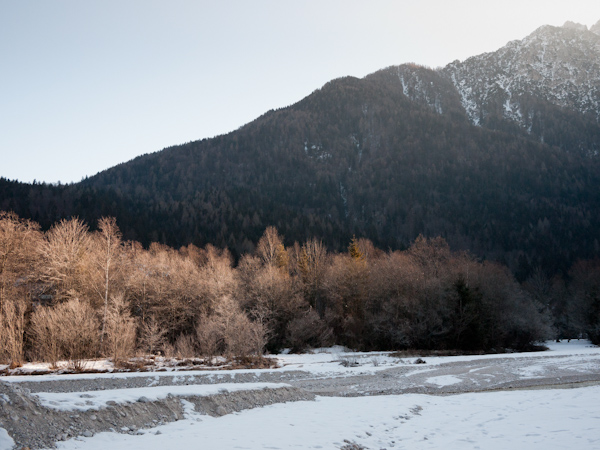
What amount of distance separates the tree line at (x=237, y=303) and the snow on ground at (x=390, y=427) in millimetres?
24161

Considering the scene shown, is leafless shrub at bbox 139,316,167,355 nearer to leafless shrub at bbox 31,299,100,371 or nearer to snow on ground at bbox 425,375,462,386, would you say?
leafless shrub at bbox 31,299,100,371

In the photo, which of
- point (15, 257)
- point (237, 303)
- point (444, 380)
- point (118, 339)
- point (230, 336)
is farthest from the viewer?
point (237, 303)

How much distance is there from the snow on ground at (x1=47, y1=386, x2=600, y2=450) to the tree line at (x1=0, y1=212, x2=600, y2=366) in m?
24.2

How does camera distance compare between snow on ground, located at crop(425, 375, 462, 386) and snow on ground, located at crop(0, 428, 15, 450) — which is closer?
snow on ground, located at crop(0, 428, 15, 450)

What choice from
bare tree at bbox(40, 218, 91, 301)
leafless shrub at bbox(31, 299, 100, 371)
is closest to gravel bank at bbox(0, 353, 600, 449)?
leafless shrub at bbox(31, 299, 100, 371)

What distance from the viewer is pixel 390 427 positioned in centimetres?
1191

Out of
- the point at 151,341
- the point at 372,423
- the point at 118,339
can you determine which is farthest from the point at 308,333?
the point at 372,423

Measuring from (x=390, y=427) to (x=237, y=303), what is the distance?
106ft

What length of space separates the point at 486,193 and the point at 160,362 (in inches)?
7105

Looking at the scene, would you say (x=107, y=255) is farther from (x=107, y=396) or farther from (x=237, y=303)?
(x=107, y=396)

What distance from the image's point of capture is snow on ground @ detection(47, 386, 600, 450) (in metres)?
8.84

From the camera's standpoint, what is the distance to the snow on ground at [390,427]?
8.84 metres

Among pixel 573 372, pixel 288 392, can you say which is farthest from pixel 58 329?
pixel 573 372

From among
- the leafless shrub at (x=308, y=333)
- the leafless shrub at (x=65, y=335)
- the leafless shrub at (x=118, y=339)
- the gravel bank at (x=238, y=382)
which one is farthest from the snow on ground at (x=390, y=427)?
the leafless shrub at (x=308, y=333)
